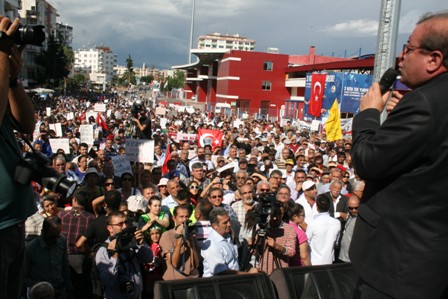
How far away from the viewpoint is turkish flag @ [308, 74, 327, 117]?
81.9 ft

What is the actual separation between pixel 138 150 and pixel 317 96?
17.3 metres

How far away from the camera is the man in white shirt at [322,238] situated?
5.93 m

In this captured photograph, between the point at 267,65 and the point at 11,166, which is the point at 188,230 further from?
the point at 267,65

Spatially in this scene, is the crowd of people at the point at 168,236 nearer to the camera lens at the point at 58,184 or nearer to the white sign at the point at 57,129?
the camera lens at the point at 58,184

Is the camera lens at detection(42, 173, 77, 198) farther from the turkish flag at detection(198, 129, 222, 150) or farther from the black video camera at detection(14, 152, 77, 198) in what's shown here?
the turkish flag at detection(198, 129, 222, 150)

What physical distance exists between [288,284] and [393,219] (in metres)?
1.39

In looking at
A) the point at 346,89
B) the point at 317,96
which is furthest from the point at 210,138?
the point at 317,96

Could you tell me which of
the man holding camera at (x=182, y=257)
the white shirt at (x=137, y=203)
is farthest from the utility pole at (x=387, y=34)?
the white shirt at (x=137, y=203)

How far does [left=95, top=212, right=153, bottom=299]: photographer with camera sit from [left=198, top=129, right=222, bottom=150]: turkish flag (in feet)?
29.7

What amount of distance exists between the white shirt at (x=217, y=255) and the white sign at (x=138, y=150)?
15.9ft

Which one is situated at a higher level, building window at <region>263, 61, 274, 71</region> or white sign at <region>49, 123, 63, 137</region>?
building window at <region>263, 61, 274, 71</region>

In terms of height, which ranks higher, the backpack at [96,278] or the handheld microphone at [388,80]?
the handheld microphone at [388,80]

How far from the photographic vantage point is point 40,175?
179 cm

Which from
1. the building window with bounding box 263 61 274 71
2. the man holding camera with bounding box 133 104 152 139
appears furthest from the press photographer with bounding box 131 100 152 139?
the building window with bounding box 263 61 274 71
